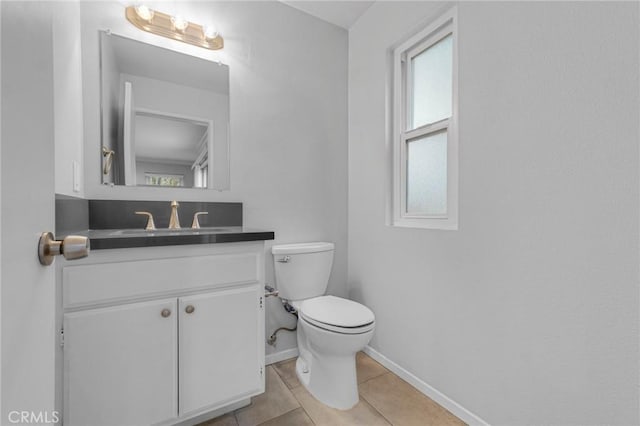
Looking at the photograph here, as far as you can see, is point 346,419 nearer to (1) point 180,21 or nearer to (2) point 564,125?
(2) point 564,125

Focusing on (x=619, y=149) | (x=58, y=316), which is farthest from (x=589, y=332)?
(x=58, y=316)

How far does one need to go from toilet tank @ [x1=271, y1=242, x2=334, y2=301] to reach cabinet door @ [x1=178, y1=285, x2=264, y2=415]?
391mm

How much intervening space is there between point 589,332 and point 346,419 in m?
1.04

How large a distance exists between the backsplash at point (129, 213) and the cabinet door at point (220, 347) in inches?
21.2

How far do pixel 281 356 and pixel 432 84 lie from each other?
1.93m

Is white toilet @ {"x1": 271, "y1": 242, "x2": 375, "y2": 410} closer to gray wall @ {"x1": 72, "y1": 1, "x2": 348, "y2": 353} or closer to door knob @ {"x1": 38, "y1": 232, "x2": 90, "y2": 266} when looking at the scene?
gray wall @ {"x1": 72, "y1": 1, "x2": 348, "y2": 353}

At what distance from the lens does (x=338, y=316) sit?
4.62 feet

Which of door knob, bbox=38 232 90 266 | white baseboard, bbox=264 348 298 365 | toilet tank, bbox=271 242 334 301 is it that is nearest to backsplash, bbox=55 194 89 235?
door knob, bbox=38 232 90 266

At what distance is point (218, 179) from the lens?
1677 mm

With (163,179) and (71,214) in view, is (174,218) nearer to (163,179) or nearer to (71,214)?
(163,179)

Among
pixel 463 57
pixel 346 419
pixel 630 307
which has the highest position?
pixel 463 57

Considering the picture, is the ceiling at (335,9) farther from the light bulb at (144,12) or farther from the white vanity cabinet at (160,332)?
the white vanity cabinet at (160,332)

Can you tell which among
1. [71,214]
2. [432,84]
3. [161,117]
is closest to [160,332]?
[71,214]

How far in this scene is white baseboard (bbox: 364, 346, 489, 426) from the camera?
1.28 metres
